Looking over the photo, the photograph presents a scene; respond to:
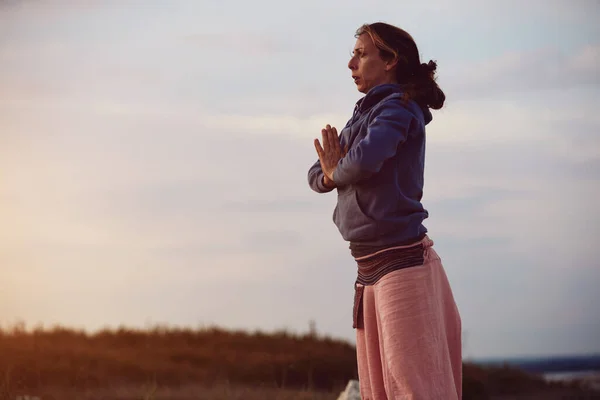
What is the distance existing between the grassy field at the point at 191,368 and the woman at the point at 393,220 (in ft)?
12.2

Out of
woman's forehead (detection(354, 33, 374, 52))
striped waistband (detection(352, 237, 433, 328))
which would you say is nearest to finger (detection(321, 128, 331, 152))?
woman's forehead (detection(354, 33, 374, 52))

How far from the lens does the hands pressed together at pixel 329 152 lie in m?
3.71

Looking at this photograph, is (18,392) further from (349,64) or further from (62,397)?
(349,64)

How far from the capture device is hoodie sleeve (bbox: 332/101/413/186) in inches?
133

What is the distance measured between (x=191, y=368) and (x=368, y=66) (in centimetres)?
626

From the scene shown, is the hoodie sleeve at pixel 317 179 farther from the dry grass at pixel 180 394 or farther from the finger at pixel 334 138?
the dry grass at pixel 180 394

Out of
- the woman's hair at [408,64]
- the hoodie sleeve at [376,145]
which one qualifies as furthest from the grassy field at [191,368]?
the woman's hair at [408,64]

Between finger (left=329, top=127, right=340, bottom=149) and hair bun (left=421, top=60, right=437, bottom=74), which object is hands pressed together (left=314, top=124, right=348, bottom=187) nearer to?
finger (left=329, top=127, right=340, bottom=149)

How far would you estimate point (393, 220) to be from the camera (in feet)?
11.5

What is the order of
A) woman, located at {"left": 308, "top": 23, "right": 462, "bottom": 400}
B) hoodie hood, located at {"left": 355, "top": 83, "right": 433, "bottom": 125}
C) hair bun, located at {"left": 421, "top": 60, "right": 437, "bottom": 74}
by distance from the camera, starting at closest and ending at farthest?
woman, located at {"left": 308, "top": 23, "right": 462, "bottom": 400}, hoodie hood, located at {"left": 355, "top": 83, "right": 433, "bottom": 125}, hair bun, located at {"left": 421, "top": 60, "right": 437, "bottom": 74}

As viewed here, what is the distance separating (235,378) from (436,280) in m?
5.71

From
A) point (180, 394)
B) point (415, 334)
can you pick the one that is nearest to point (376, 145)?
point (415, 334)

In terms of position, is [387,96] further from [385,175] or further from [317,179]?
[317,179]

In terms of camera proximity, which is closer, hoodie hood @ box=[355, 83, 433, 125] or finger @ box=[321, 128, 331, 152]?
hoodie hood @ box=[355, 83, 433, 125]
